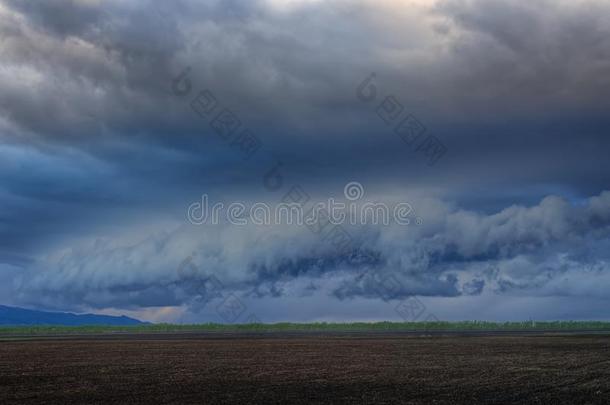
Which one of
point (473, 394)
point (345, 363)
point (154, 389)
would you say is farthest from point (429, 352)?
point (154, 389)

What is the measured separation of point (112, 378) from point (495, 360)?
2842 centimetres

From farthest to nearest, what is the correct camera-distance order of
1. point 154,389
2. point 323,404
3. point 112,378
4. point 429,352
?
point 429,352 < point 112,378 < point 154,389 < point 323,404

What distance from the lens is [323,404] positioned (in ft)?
95.3

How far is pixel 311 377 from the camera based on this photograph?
129ft

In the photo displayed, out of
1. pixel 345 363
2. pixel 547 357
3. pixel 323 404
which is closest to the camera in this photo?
pixel 323 404

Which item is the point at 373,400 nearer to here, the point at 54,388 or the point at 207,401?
the point at 207,401

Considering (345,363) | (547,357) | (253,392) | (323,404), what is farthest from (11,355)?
(547,357)

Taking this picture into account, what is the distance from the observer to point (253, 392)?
32781mm

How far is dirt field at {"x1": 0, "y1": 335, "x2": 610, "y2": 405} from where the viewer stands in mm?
31141

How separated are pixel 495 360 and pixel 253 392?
2484 cm

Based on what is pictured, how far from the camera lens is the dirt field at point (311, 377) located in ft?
102

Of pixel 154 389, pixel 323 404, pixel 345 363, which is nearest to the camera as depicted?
pixel 323 404

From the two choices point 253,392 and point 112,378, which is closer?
point 253,392

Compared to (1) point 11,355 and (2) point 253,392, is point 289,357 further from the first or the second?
(1) point 11,355
